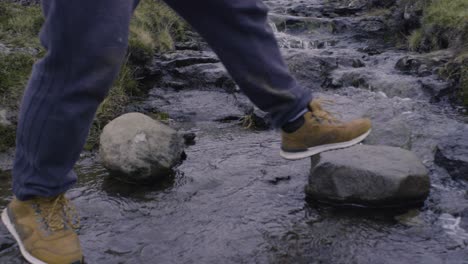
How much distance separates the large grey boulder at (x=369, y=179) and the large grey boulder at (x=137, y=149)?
1212 mm

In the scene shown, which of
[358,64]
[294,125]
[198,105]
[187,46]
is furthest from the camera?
[187,46]

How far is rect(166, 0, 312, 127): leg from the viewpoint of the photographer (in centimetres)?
203

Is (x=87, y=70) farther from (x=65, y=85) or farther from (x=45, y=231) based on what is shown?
(x=45, y=231)

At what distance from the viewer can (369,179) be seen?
11.0 ft

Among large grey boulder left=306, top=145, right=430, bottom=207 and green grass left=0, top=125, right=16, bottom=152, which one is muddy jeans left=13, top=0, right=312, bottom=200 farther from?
green grass left=0, top=125, right=16, bottom=152

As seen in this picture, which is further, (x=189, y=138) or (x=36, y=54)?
(x=36, y=54)

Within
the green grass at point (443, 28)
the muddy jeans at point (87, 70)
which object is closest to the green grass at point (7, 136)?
the muddy jeans at point (87, 70)

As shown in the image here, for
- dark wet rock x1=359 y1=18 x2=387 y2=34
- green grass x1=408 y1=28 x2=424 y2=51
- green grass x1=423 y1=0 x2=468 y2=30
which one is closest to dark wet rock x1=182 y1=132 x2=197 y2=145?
green grass x1=423 y1=0 x2=468 y2=30

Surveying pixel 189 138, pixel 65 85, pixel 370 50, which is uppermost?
pixel 65 85

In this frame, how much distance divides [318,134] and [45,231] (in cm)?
134

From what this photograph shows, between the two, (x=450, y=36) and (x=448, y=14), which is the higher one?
(x=448, y=14)

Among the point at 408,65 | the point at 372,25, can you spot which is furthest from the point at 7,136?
the point at 372,25

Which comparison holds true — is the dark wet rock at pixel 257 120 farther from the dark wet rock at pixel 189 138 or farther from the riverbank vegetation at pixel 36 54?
the riverbank vegetation at pixel 36 54

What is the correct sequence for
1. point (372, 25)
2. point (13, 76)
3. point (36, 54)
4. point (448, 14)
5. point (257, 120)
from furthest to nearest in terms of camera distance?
point (372, 25) → point (448, 14) → point (36, 54) → point (257, 120) → point (13, 76)
